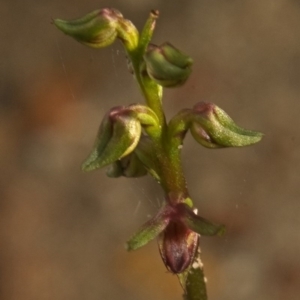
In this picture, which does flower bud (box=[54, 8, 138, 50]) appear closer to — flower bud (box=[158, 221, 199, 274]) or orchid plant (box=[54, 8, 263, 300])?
orchid plant (box=[54, 8, 263, 300])

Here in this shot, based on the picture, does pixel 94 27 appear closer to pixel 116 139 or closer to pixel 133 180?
pixel 116 139

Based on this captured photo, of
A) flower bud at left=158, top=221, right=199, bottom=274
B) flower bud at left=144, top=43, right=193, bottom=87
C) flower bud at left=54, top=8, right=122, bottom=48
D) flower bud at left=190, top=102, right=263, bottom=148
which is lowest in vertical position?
flower bud at left=158, top=221, right=199, bottom=274

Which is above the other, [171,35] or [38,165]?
[171,35]

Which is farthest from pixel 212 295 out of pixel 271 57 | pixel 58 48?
pixel 58 48

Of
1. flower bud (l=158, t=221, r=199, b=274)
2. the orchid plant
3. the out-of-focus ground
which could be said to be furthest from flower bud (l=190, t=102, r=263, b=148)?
the out-of-focus ground

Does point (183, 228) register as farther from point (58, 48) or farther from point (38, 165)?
point (58, 48)

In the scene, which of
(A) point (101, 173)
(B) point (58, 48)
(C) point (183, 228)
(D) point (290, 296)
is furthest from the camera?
(B) point (58, 48)

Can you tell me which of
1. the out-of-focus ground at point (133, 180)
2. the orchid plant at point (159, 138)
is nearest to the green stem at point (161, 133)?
the orchid plant at point (159, 138)

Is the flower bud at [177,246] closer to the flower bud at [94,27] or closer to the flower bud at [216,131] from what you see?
the flower bud at [216,131]
